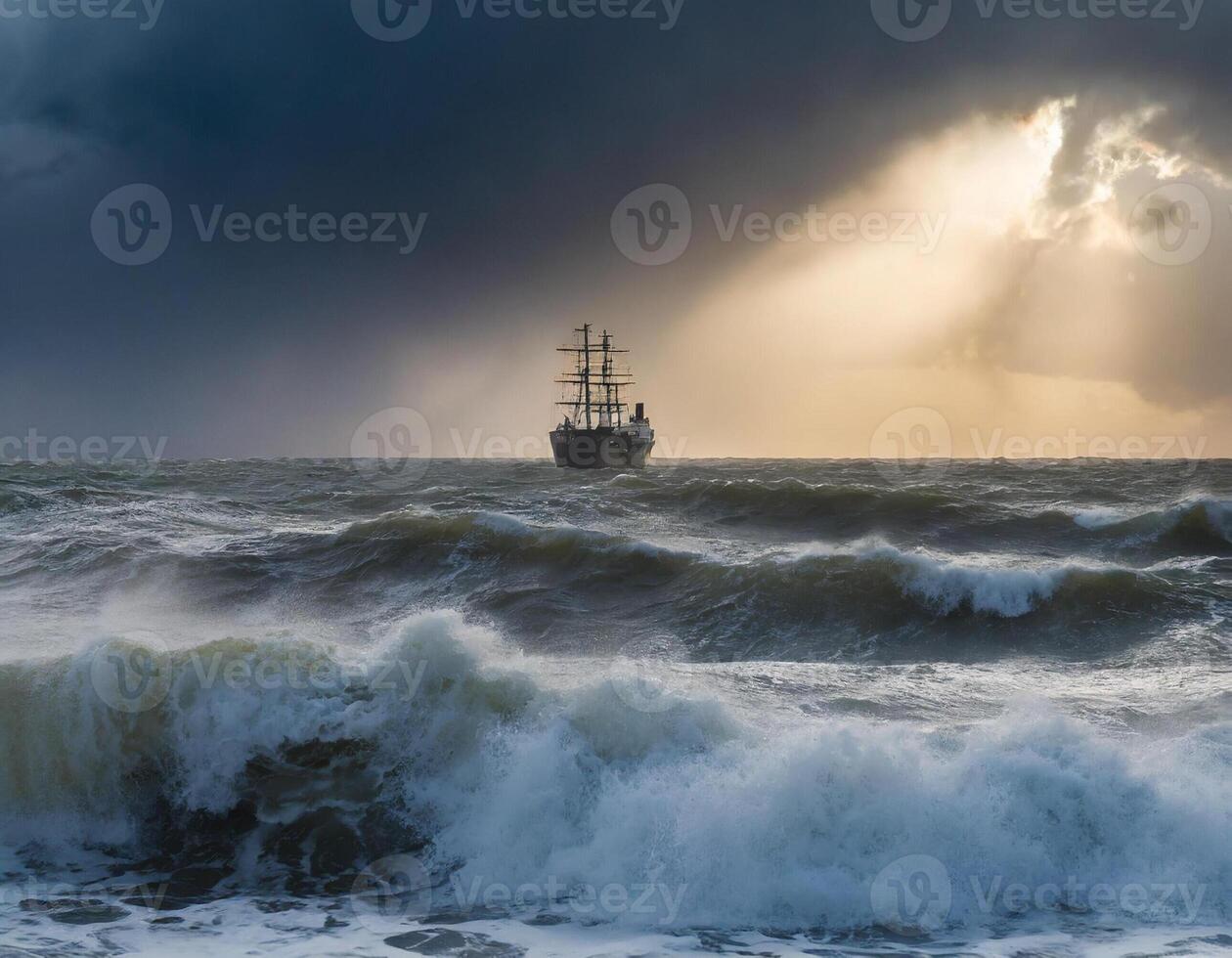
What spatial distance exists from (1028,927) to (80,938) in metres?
6.03

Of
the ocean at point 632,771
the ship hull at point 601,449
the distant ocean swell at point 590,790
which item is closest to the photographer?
the ocean at point 632,771

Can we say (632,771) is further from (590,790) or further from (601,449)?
(601,449)

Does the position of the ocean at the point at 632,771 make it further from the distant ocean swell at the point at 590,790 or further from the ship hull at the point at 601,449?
the ship hull at the point at 601,449

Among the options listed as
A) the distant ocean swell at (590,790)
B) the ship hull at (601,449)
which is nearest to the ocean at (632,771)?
the distant ocean swell at (590,790)

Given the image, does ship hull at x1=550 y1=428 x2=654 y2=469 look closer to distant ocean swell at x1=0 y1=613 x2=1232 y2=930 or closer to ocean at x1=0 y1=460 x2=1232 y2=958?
ocean at x1=0 y1=460 x2=1232 y2=958

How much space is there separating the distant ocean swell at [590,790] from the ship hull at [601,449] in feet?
234

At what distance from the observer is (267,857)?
679 cm

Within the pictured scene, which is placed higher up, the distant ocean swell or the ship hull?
the ship hull

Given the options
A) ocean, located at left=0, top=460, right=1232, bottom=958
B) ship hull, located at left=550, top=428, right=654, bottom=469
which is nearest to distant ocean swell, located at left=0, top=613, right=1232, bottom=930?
ocean, located at left=0, top=460, right=1232, bottom=958

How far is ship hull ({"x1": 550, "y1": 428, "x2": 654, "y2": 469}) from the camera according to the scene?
8006 cm

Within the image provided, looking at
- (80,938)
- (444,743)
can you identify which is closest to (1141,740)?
(444,743)

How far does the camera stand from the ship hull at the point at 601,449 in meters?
80.1

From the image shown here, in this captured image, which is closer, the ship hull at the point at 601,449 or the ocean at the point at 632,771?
the ocean at the point at 632,771

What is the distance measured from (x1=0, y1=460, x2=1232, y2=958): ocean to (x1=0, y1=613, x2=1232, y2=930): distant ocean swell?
23 mm
